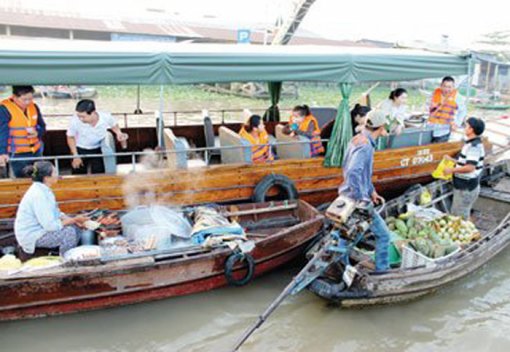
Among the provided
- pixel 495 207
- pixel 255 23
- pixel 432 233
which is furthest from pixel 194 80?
pixel 255 23

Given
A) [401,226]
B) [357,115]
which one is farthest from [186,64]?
[401,226]

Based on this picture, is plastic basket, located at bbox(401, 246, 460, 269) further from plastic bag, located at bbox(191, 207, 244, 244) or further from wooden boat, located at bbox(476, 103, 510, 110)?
wooden boat, located at bbox(476, 103, 510, 110)

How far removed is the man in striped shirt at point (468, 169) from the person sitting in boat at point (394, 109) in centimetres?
153

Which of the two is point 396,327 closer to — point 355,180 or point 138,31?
point 355,180

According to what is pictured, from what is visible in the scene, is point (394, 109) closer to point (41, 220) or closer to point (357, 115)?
point (357, 115)

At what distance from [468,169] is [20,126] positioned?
5.98 m

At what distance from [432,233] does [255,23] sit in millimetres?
40703

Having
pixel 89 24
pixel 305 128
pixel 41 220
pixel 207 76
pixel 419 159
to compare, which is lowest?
pixel 41 220

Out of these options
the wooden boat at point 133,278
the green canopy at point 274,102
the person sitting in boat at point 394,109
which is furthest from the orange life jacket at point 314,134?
the green canopy at point 274,102

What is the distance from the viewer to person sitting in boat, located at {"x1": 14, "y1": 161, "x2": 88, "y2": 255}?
4.80 metres

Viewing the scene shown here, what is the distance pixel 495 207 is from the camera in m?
7.77

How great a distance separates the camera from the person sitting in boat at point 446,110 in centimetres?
823

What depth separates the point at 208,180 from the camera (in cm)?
655

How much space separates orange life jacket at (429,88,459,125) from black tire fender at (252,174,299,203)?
11.2 feet
